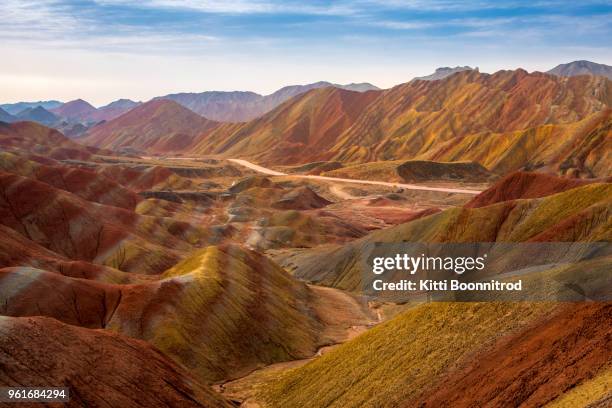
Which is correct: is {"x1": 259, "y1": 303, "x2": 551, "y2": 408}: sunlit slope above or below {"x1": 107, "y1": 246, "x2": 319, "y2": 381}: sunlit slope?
above

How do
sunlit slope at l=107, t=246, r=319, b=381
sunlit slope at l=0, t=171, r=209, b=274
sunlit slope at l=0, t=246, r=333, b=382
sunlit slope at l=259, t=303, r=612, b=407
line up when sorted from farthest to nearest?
sunlit slope at l=0, t=171, r=209, b=274
sunlit slope at l=0, t=246, r=333, b=382
sunlit slope at l=107, t=246, r=319, b=381
sunlit slope at l=259, t=303, r=612, b=407

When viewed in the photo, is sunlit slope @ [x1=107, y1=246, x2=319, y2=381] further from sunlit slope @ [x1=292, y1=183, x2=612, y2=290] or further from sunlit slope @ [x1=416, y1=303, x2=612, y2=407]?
sunlit slope @ [x1=416, y1=303, x2=612, y2=407]

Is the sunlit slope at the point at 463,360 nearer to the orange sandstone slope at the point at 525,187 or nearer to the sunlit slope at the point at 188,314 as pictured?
the sunlit slope at the point at 188,314

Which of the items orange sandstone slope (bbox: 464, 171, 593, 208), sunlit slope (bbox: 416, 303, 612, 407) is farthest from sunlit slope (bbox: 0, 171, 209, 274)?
sunlit slope (bbox: 416, 303, 612, 407)

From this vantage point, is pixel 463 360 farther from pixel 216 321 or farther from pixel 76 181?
pixel 76 181

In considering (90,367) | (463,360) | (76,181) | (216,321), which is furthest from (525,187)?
(76,181)

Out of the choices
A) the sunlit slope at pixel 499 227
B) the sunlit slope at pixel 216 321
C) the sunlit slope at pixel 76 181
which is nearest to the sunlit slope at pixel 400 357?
the sunlit slope at pixel 216 321

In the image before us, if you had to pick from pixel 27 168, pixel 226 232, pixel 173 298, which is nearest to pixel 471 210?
pixel 173 298

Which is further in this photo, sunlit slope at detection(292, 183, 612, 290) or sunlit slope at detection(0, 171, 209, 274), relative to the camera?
sunlit slope at detection(0, 171, 209, 274)
